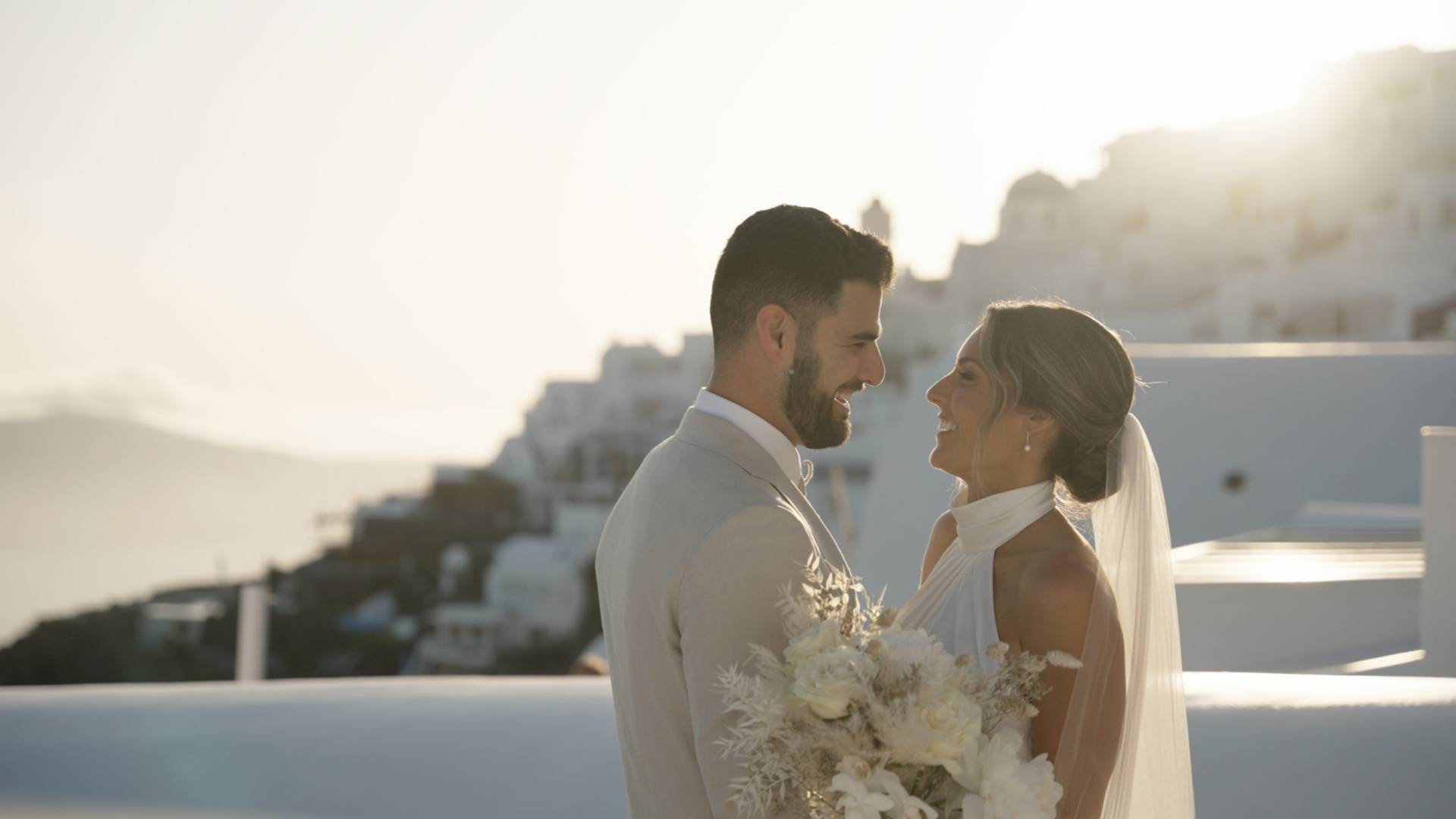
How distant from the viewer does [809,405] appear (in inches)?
94.7

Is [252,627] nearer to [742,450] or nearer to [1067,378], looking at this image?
[1067,378]

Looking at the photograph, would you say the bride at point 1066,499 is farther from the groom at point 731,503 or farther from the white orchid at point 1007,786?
the white orchid at point 1007,786

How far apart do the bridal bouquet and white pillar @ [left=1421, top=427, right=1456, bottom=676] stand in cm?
417

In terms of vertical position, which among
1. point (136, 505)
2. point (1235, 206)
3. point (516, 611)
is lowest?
point (516, 611)

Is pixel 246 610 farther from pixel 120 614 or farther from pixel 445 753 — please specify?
pixel 120 614

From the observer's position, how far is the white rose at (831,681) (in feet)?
6.24

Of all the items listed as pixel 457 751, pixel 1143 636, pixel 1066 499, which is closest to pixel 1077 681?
pixel 1143 636

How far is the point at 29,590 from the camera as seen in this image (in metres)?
49.9

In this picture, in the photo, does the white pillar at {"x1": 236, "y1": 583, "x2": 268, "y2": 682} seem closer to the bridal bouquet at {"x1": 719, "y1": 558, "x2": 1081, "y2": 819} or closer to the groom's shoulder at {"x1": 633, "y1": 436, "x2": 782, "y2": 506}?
the groom's shoulder at {"x1": 633, "y1": 436, "x2": 782, "y2": 506}

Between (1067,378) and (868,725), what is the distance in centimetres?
123

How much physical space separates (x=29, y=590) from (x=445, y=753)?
170 ft

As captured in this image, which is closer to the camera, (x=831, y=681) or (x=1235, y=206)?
(x=831, y=681)

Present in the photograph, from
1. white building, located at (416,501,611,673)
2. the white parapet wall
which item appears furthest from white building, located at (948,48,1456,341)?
the white parapet wall

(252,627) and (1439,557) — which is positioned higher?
(1439,557)
